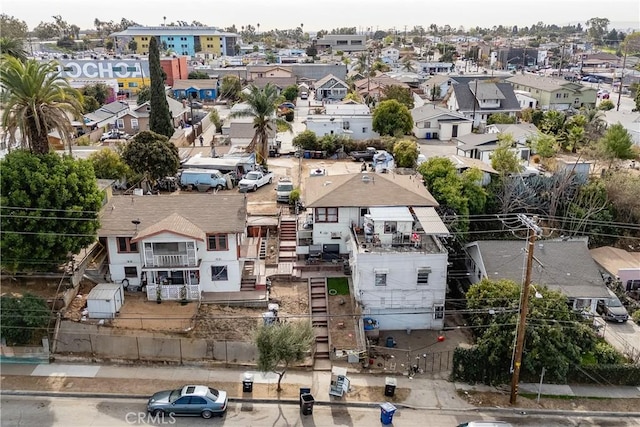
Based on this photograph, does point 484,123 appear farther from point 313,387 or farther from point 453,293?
point 313,387

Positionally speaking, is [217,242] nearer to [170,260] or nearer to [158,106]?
[170,260]

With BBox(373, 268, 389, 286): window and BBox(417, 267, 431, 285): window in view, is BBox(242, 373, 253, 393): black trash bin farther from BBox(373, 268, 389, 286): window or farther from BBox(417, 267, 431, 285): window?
BBox(417, 267, 431, 285): window

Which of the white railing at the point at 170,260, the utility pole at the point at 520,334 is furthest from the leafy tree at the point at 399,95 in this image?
the utility pole at the point at 520,334

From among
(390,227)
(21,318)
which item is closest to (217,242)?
(390,227)

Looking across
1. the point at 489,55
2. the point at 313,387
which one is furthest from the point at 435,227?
the point at 489,55

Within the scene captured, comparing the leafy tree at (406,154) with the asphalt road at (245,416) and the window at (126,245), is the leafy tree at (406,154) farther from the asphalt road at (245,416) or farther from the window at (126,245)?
the asphalt road at (245,416)
